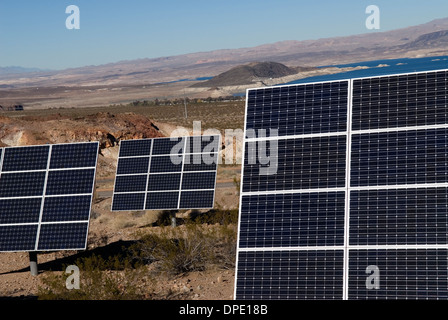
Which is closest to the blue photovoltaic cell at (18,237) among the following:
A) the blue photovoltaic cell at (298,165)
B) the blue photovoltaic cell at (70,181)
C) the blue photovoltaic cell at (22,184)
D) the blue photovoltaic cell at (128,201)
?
the blue photovoltaic cell at (22,184)

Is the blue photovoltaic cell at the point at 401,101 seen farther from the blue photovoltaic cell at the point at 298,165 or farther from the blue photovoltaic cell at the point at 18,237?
the blue photovoltaic cell at the point at 18,237

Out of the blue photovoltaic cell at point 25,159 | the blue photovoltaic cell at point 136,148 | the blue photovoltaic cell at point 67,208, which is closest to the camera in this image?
the blue photovoltaic cell at point 67,208

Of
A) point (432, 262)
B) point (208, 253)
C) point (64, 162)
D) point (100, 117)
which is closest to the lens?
point (432, 262)

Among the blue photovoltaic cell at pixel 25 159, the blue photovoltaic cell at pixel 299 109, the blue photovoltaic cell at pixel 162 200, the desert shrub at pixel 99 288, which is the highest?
the blue photovoltaic cell at pixel 299 109

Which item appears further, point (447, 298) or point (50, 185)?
point (50, 185)

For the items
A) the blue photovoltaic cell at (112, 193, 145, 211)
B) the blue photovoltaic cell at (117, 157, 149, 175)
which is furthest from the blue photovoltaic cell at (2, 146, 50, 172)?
the blue photovoltaic cell at (117, 157, 149, 175)

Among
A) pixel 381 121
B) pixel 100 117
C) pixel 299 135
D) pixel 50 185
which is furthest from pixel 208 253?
pixel 100 117

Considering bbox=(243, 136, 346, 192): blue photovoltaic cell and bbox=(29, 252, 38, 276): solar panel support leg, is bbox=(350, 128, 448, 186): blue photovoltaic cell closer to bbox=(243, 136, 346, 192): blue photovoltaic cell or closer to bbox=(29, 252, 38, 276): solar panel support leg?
bbox=(243, 136, 346, 192): blue photovoltaic cell
